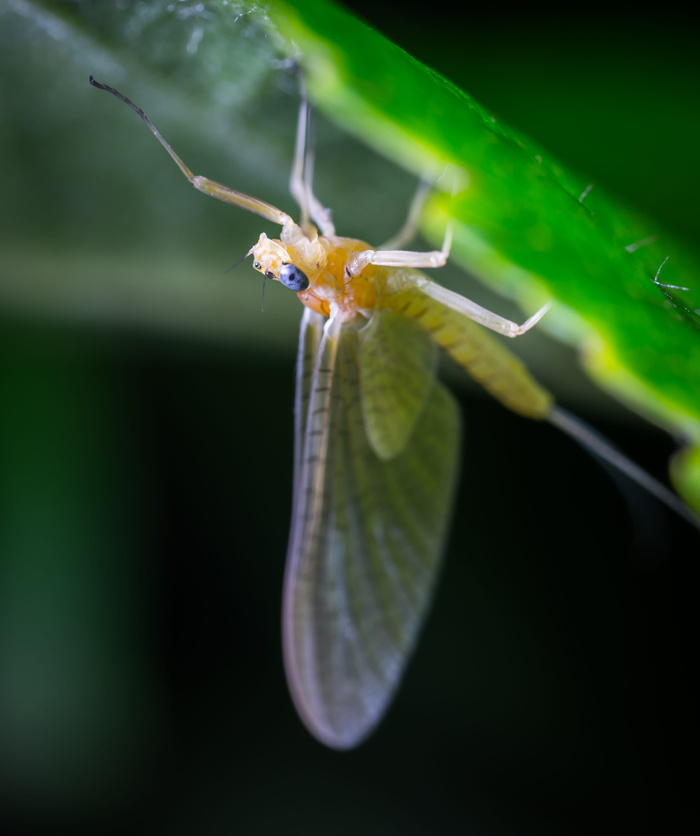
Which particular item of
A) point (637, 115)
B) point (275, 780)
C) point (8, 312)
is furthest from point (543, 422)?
point (8, 312)

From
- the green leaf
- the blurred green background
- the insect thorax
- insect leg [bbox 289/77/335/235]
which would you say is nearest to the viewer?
the green leaf

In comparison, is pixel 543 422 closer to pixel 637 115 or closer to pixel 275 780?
pixel 637 115

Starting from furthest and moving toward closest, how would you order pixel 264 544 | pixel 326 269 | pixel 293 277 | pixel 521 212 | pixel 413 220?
1. pixel 264 544
2. pixel 413 220
3. pixel 326 269
4. pixel 293 277
5. pixel 521 212

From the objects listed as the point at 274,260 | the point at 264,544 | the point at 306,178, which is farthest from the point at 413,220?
the point at 264,544

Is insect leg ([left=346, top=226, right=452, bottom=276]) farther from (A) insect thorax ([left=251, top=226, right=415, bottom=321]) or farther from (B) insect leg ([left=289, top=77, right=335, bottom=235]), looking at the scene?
(B) insect leg ([left=289, top=77, right=335, bottom=235])

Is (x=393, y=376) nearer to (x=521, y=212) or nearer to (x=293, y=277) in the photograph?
(x=293, y=277)

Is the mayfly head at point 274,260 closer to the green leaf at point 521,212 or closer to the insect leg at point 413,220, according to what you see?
the insect leg at point 413,220

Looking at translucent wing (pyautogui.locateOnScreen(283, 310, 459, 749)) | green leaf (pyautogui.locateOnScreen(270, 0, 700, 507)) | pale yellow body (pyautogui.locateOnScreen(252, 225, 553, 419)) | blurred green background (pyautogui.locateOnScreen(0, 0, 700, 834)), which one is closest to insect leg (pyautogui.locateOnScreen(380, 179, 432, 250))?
blurred green background (pyautogui.locateOnScreen(0, 0, 700, 834))
